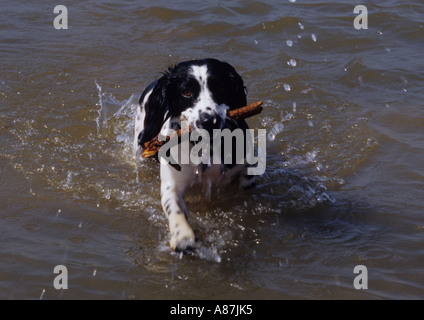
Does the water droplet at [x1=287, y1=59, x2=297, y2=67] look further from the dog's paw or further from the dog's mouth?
the dog's paw

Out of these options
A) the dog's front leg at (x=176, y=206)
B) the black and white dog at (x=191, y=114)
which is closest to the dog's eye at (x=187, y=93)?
the black and white dog at (x=191, y=114)

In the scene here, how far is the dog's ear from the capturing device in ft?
13.7

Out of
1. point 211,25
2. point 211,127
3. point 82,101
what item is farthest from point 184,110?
point 211,25

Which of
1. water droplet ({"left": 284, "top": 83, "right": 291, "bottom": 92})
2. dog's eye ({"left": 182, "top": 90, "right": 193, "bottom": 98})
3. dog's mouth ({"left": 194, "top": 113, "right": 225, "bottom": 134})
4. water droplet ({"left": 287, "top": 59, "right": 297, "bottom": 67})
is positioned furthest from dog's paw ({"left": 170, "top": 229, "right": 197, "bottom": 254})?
water droplet ({"left": 287, "top": 59, "right": 297, "bottom": 67})

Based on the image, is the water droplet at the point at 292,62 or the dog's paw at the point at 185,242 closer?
the dog's paw at the point at 185,242

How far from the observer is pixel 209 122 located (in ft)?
12.3

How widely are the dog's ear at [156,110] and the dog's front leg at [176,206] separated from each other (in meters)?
0.27

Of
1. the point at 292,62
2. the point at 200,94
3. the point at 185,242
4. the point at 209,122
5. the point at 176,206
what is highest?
the point at 292,62

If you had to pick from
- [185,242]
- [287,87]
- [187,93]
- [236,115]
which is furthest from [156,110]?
[287,87]

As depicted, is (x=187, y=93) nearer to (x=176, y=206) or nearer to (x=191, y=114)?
(x=191, y=114)

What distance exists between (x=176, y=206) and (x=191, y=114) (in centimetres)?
57

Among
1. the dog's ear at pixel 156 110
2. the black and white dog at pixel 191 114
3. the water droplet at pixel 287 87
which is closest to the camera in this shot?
the black and white dog at pixel 191 114

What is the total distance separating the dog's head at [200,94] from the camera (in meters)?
3.83

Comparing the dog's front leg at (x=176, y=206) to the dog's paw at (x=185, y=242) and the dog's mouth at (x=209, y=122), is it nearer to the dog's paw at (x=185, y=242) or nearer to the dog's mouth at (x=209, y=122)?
the dog's paw at (x=185, y=242)
